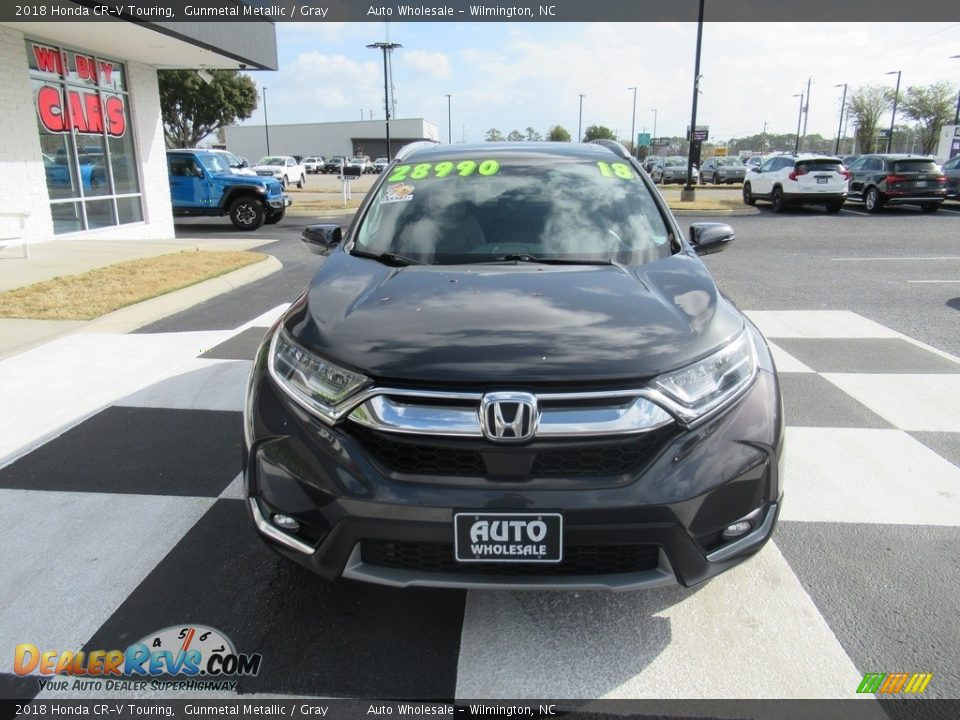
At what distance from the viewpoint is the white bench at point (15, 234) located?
10789 millimetres

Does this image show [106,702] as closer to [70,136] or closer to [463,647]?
[463,647]

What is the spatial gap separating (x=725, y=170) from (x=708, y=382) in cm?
3920

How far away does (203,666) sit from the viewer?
238cm

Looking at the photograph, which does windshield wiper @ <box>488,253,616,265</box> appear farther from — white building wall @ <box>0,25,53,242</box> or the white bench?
white building wall @ <box>0,25,53,242</box>

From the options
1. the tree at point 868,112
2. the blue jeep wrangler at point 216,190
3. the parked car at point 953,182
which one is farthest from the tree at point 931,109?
the blue jeep wrangler at point 216,190

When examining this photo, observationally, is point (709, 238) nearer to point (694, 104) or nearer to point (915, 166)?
point (915, 166)

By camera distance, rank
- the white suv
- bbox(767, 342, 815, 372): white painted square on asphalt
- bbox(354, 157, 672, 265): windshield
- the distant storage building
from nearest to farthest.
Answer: bbox(354, 157, 672, 265): windshield → bbox(767, 342, 815, 372): white painted square on asphalt → the white suv → the distant storage building

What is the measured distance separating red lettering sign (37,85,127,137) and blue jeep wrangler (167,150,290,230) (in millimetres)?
2137

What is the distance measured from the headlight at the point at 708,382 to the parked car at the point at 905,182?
21.2m

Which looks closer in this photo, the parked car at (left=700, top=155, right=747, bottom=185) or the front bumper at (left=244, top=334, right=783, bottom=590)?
the front bumper at (left=244, top=334, right=783, bottom=590)

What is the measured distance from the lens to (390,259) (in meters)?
3.27

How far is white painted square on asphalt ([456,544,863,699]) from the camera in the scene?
2.28 meters

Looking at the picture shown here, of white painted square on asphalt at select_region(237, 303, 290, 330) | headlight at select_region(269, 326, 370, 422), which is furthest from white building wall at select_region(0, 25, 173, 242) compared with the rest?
headlight at select_region(269, 326, 370, 422)

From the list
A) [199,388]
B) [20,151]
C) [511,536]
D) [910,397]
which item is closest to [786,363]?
[910,397]
